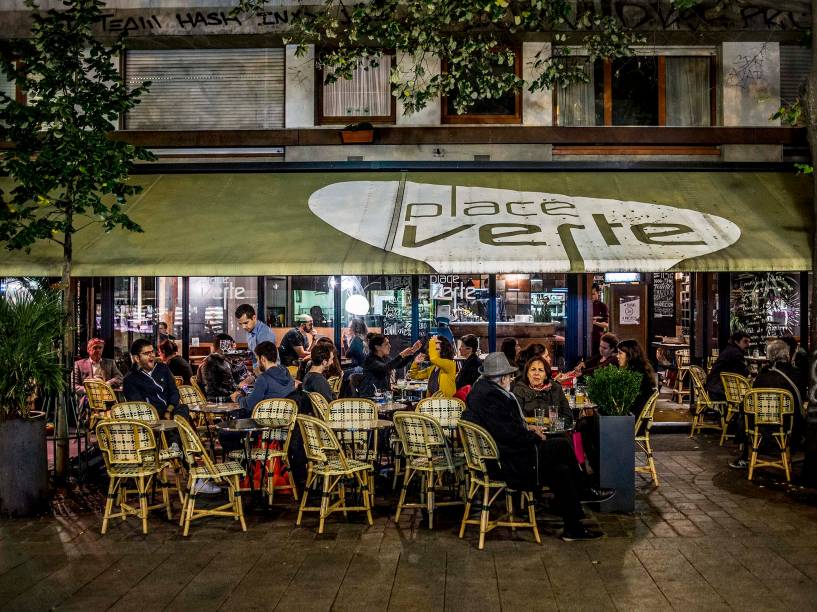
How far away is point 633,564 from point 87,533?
193 inches

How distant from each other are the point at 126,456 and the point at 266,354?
197 centimetres

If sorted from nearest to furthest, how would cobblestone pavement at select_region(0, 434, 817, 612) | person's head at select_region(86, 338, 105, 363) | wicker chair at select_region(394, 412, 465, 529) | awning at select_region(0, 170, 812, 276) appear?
1. cobblestone pavement at select_region(0, 434, 817, 612)
2. wicker chair at select_region(394, 412, 465, 529)
3. awning at select_region(0, 170, 812, 276)
4. person's head at select_region(86, 338, 105, 363)

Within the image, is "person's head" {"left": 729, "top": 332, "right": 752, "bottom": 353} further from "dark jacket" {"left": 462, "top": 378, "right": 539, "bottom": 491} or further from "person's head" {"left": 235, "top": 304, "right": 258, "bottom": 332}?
"person's head" {"left": 235, "top": 304, "right": 258, "bottom": 332}

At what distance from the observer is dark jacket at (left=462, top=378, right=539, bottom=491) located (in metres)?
7.05

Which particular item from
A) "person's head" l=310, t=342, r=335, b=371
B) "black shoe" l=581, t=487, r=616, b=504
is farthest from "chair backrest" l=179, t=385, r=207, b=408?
"black shoe" l=581, t=487, r=616, b=504

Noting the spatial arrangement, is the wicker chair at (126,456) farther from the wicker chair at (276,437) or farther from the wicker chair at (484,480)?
the wicker chair at (484,480)

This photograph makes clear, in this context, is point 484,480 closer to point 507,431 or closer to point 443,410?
point 507,431

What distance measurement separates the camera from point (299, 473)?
28.6 ft

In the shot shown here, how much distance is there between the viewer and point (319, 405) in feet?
28.5

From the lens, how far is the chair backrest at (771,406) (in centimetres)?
929

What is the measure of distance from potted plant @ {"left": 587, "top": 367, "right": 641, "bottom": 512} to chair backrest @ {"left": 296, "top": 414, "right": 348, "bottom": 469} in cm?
261

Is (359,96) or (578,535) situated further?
(359,96)

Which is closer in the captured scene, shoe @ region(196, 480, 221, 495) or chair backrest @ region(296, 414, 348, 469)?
chair backrest @ region(296, 414, 348, 469)

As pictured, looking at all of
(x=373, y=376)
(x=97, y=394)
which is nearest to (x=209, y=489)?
(x=373, y=376)
